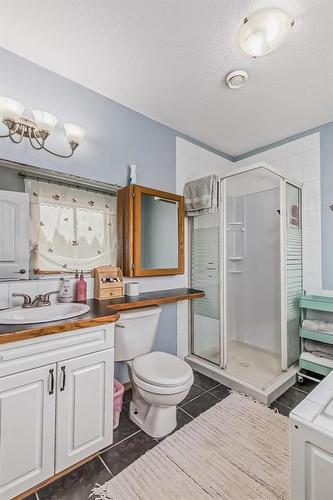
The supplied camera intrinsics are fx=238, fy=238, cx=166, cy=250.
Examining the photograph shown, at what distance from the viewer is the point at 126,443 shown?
57.6 inches

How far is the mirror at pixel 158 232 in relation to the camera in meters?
2.07

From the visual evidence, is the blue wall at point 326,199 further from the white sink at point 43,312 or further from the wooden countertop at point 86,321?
the white sink at point 43,312

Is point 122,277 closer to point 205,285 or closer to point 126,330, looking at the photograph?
point 126,330

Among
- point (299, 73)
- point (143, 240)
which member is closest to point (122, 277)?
point (143, 240)

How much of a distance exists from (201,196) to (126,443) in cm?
202

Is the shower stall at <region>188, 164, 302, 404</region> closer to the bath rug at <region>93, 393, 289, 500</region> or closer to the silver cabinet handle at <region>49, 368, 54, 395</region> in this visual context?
the bath rug at <region>93, 393, 289, 500</region>

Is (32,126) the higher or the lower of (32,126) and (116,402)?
the higher

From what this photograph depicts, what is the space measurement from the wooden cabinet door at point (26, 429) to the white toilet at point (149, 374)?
1.83 ft

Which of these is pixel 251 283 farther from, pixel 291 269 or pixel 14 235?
pixel 14 235

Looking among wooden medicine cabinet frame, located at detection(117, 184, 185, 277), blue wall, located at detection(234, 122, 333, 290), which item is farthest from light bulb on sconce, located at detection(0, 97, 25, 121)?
blue wall, located at detection(234, 122, 333, 290)

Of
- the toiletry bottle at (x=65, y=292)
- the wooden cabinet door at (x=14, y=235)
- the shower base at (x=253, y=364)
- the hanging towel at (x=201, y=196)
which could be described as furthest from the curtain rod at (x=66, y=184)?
the shower base at (x=253, y=364)

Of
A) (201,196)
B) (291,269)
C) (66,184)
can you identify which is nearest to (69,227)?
(66,184)

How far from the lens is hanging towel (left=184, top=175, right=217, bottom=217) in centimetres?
226

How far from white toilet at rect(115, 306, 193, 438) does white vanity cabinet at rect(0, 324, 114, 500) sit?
0.27 m
